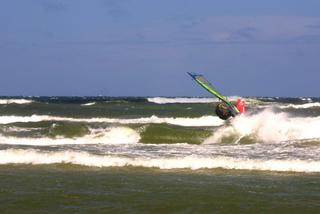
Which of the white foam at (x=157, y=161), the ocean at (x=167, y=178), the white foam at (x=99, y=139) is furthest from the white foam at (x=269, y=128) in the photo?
the white foam at (x=157, y=161)

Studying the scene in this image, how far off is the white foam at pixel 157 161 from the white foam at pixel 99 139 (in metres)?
6.78

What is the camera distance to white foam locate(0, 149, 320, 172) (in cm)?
1359

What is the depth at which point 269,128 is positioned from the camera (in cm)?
2298

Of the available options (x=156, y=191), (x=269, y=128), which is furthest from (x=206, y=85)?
(x=156, y=191)

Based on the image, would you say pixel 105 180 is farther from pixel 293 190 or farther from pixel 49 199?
pixel 293 190

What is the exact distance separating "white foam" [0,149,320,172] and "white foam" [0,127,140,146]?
6.78 meters

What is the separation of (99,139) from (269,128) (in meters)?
6.58

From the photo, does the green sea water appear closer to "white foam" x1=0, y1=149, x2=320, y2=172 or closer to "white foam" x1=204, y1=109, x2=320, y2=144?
"white foam" x1=0, y1=149, x2=320, y2=172

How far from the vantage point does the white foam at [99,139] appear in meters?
22.2

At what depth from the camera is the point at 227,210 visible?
8914 millimetres

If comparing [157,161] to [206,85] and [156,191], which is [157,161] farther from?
[206,85]

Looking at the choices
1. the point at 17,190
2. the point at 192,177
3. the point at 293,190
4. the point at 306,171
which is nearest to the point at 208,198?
the point at 293,190

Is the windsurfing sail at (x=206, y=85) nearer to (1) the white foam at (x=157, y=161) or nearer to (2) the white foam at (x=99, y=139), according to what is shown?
(2) the white foam at (x=99, y=139)

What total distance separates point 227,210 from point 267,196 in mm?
1169
